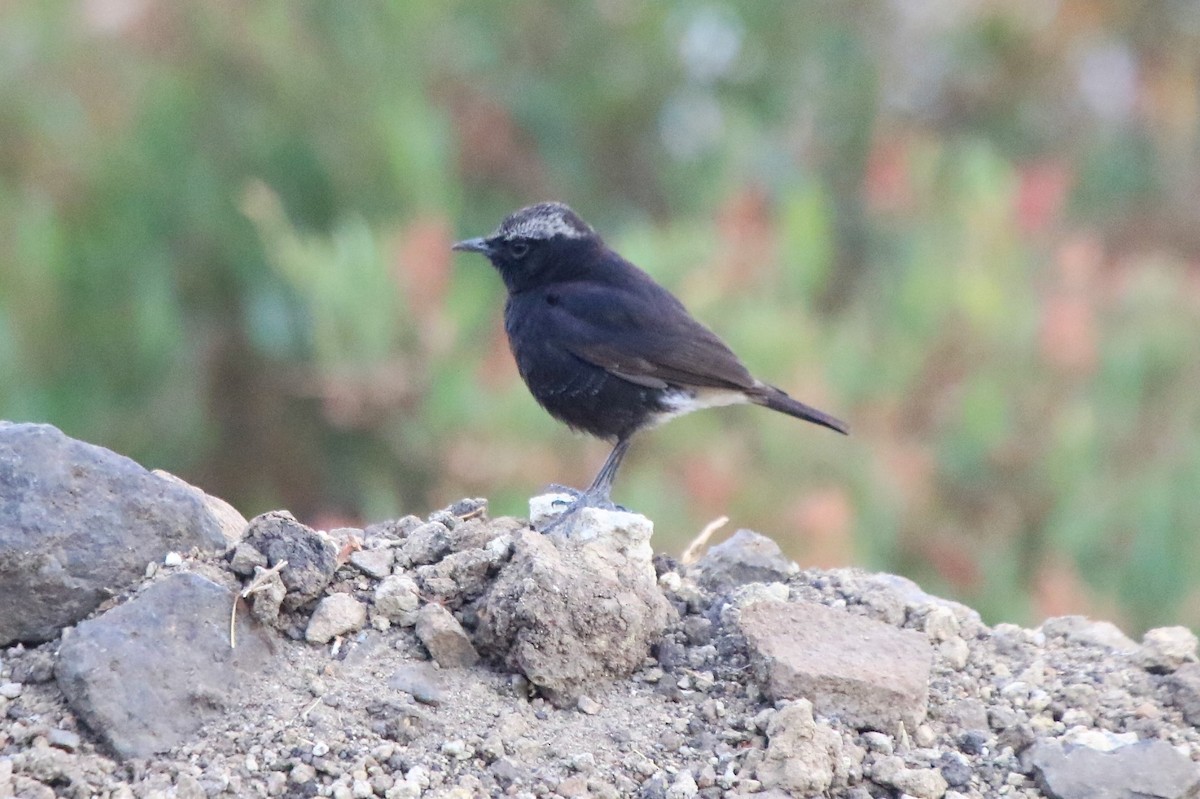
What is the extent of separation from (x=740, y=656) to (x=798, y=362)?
4.10 metres

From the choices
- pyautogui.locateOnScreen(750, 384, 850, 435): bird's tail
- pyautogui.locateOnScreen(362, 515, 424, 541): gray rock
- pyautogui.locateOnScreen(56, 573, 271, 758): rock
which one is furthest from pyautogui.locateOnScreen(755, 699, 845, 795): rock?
pyautogui.locateOnScreen(750, 384, 850, 435): bird's tail

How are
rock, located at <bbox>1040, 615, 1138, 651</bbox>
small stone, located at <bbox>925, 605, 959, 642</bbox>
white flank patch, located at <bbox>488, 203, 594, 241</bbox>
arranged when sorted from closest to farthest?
small stone, located at <bbox>925, 605, 959, 642</bbox> < rock, located at <bbox>1040, 615, 1138, 651</bbox> < white flank patch, located at <bbox>488, 203, 594, 241</bbox>

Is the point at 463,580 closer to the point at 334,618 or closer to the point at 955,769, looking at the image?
the point at 334,618

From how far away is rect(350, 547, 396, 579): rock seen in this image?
407cm

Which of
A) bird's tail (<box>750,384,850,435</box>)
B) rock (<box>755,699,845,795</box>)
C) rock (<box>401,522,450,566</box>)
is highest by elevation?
bird's tail (<box>750,384,850,435</box>)

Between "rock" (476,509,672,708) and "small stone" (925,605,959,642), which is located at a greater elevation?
"small stone" (925,605,959,642)

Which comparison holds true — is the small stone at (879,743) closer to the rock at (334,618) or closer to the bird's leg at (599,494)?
the bird's leg at (599,494)

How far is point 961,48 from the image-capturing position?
1349cm

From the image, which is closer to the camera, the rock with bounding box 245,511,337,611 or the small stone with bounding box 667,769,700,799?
the small stone with bounding box 667,769,700,799

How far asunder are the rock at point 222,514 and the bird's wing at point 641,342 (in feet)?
6.47

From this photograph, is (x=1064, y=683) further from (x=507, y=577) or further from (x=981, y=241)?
(x=981, y=241)

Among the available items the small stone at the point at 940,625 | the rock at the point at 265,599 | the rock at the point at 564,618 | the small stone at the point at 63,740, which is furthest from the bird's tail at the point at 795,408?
the small stone at the point at 63,740

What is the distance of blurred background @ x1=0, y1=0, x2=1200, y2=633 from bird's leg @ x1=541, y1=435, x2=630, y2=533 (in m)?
1.16

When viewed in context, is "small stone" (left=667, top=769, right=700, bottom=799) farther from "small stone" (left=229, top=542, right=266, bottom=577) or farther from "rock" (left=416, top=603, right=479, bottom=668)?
"small stone" (left=229, top=542, right=266, bottom=577)
